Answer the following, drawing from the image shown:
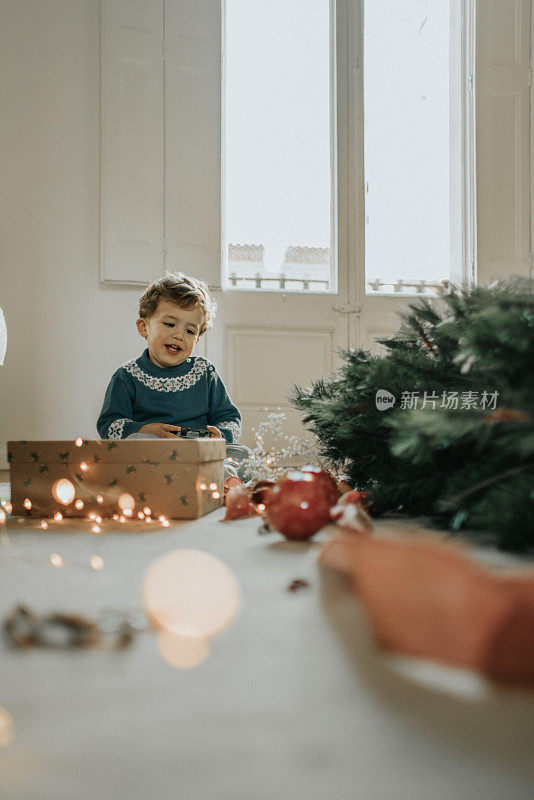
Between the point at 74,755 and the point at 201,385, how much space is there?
4.53 ft

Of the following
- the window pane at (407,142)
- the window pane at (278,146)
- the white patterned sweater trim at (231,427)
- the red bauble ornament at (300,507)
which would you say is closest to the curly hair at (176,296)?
the white patterned sweater trim at (231,427)

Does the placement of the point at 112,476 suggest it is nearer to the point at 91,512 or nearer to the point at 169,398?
the point at 91,512

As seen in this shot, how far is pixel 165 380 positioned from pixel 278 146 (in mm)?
1496

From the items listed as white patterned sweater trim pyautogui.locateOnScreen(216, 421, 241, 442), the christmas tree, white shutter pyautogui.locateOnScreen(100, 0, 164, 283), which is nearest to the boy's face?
white patterned sweater trim pyautogui.locateOnScreen(216, 421, 241, 442)

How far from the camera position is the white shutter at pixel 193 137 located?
2.39 meters

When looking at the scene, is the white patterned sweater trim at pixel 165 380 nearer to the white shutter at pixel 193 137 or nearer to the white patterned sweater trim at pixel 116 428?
the white patterned sweater trim at pixel 116 428

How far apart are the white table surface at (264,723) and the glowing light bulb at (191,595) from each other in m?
0.02

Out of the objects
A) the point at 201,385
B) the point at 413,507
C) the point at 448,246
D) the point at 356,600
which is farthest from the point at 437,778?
the point at 448,246

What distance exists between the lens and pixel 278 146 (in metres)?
2.64

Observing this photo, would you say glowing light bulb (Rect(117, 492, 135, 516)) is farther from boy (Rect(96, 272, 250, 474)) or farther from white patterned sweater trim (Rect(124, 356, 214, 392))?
white patterned sweater trim (Rect(124, 356, 214, 392))

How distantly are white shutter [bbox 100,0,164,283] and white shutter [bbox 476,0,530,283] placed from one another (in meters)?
1.37

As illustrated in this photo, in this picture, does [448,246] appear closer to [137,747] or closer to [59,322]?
[59,322]

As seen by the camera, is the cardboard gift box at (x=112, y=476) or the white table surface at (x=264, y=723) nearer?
the white table surface at (x=264, y=723)

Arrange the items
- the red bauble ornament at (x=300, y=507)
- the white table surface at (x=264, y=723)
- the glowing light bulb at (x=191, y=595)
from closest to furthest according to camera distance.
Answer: the white table surface at (x=264, y=723)
the glowing light bulb at (x=191, y=595)
the red bauble ornament at (x=300, y=507)
